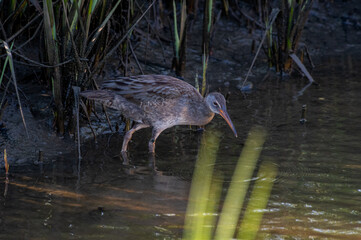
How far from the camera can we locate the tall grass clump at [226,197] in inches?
169

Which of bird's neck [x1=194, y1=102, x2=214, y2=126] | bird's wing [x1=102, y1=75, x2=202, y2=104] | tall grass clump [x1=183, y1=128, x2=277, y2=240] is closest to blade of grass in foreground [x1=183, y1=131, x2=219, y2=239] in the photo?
tall grass clump [x1=183, y1=128, x2=277, y2=240]

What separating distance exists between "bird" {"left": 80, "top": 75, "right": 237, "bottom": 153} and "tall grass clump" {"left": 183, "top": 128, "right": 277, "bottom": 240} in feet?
1.28

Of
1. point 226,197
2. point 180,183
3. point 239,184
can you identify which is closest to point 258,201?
point 226,197

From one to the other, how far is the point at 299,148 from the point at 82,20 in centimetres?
247

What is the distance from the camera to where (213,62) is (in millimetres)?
9211

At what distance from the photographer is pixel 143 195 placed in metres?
5.00

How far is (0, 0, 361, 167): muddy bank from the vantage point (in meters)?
6.07

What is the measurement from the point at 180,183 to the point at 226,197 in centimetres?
52

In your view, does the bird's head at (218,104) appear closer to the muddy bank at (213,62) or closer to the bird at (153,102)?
the bird at (153,102)

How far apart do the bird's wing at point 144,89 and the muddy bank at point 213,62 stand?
2.25 ft

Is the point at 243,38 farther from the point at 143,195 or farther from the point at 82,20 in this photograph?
the point at 143,195

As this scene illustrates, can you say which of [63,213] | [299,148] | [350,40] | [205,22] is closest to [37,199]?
[63,213]

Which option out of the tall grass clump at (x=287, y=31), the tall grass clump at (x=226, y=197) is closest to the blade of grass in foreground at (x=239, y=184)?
the tall grass clump at (x=226, y=197)

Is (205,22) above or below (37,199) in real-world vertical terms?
above
